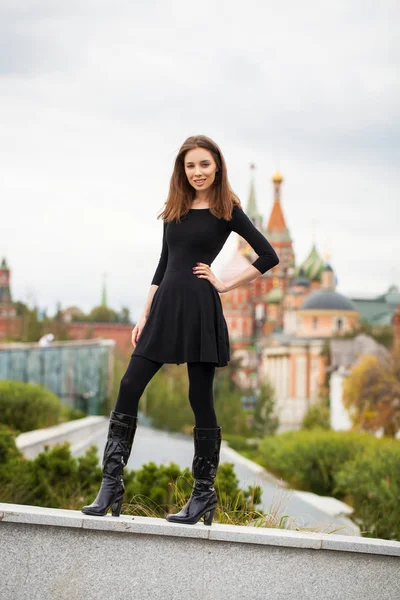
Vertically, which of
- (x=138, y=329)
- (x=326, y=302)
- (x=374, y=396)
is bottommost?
(x=374, y=396)

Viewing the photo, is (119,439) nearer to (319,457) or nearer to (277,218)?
(319,457)

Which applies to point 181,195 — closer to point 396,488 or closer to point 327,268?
point 396,488

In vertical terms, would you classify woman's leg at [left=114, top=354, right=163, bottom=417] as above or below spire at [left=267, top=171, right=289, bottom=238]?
below

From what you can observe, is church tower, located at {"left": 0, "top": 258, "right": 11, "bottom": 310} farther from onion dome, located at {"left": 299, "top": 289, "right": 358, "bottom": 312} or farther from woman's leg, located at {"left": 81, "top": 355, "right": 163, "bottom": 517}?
woman's leg, located at {"left": 81, "top": 355, "right": 163, "bottom": 517}

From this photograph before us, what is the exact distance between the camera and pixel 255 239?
419cm

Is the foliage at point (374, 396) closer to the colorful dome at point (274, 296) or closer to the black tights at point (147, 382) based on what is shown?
the black tights at point (147, 382)

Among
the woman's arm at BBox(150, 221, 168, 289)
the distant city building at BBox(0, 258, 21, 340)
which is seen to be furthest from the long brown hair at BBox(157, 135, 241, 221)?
the distant city building at BBox(0, 258, 21, 340)

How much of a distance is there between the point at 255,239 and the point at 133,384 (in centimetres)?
87

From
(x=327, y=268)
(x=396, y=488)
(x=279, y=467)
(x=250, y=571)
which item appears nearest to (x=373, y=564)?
(x=250, y=571)

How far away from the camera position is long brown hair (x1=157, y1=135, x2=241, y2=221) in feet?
→ 13.5

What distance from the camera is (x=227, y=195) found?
416 cm

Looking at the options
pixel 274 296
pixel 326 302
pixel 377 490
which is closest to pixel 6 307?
pixel 326 302

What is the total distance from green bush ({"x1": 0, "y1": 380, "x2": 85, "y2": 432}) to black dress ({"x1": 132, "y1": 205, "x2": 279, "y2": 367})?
36.0ft

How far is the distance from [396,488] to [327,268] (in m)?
63.5
